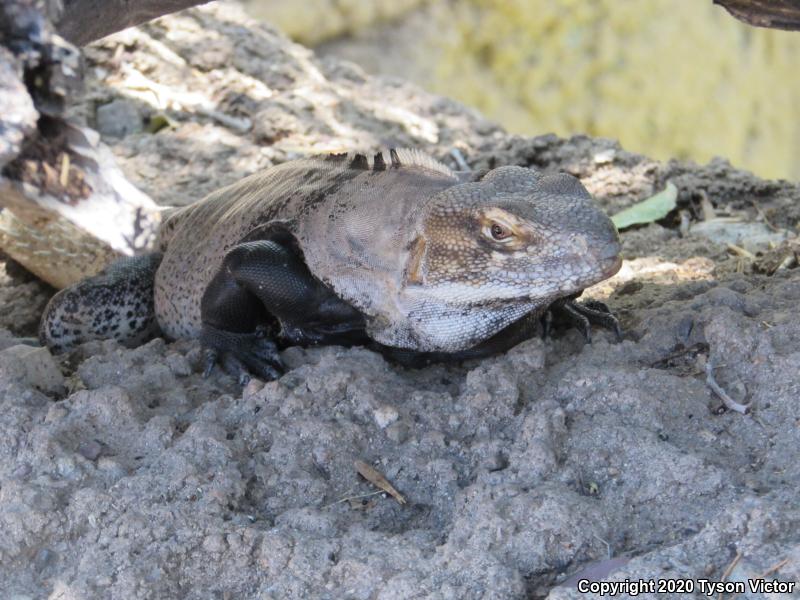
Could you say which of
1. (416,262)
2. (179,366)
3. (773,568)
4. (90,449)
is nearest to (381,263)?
(416,262)

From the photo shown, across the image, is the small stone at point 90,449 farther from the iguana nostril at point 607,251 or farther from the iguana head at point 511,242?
the iguana nostril at point 607,251

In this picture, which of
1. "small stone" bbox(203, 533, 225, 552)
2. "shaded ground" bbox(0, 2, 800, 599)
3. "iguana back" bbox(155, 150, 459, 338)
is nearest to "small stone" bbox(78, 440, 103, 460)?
"shaded ground" bbox(0, 2, 800, 599)

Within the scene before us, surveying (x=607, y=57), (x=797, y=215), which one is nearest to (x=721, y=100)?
(x=607, y=57)

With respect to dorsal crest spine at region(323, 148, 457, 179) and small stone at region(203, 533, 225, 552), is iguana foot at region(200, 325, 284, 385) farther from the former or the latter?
small stone at region(203, 533, 225, 552)

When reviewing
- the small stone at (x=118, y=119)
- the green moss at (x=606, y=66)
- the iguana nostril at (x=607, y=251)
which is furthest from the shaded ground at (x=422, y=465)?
the green moss at (x=606, y=66)

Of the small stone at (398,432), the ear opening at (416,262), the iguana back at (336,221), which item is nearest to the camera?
the small stone at (398,432)
